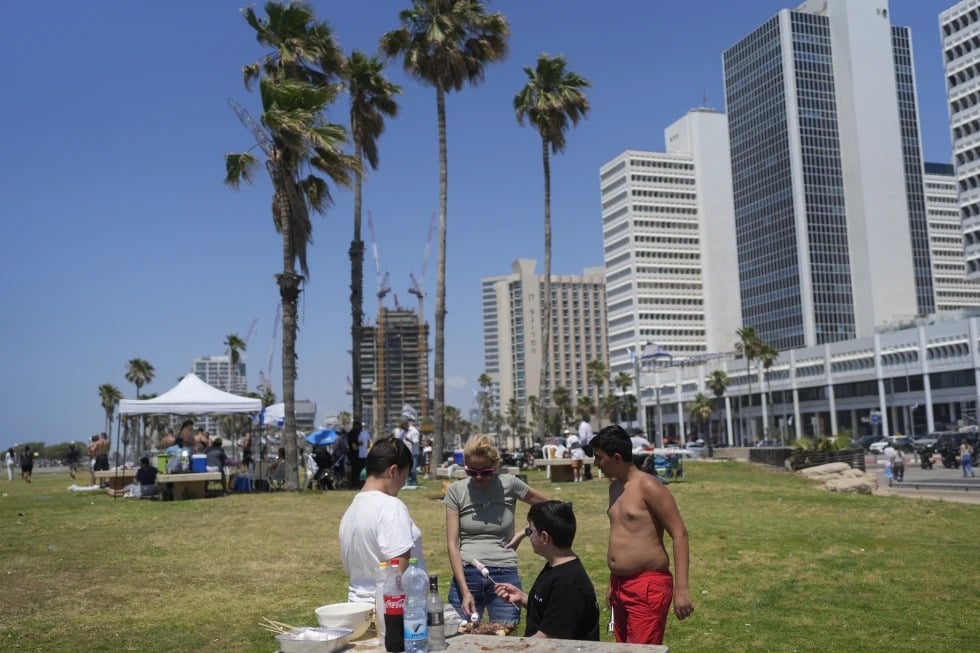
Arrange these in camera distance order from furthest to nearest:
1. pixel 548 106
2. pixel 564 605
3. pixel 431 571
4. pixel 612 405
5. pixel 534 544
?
pixel 612 405
pixel 548 106
pixel 431 571
pixel 534 544
pixel 564 605

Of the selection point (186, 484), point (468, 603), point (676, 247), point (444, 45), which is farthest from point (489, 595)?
point (676, 247)

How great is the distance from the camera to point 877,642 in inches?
293

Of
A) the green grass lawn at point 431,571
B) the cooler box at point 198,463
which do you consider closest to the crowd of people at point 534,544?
the green grass lawn at point 431,571

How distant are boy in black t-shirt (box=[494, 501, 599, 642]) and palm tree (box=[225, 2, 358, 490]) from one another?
1859 centimetres

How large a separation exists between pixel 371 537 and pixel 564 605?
1.09 meters

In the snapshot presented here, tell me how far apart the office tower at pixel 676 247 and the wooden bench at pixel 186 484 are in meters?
140

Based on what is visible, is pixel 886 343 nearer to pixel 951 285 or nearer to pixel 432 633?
pixel 951 285

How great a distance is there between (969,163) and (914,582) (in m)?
95.1

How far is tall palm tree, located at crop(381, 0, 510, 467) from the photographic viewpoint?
30.3 meters

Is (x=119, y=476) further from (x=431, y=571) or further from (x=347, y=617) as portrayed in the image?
(x=347, y=617)

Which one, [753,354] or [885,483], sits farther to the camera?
[753,354]

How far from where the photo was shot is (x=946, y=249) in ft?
509

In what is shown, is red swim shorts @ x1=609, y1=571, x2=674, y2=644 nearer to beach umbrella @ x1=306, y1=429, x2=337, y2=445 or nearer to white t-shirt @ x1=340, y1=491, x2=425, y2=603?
white t-shirt @ x1=340, y1=491, x2=425, y2=603

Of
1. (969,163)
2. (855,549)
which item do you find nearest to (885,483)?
(855,549)
